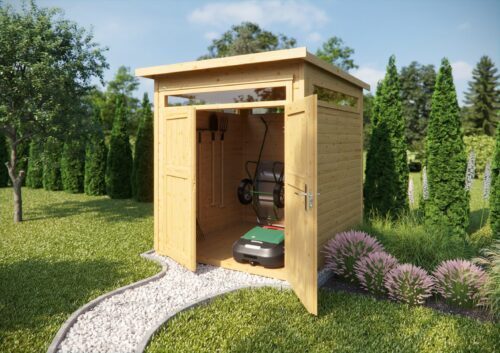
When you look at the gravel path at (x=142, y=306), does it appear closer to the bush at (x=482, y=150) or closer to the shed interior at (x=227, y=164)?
the shed interior at (x=227, y=164)

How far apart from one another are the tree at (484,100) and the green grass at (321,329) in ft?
88.5

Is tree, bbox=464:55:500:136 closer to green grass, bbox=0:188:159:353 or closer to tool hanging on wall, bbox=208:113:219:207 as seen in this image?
tool hanging on wall, bbox=208:113:219:207

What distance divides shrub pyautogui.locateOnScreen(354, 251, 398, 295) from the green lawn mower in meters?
1.09

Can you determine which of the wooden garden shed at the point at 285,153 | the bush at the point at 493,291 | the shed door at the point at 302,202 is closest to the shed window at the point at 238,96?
the wooden garden shed at the point at 285,153

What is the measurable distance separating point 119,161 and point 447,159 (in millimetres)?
9398

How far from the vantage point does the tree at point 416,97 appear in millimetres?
31516

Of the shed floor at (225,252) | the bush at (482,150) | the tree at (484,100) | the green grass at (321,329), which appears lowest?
the green grass at (321,329)

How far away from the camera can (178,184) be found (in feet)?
18.1

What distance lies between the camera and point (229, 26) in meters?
29.5

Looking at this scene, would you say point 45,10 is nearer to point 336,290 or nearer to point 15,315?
point 15,315

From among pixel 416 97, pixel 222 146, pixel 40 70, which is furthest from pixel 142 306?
pixel 416 97

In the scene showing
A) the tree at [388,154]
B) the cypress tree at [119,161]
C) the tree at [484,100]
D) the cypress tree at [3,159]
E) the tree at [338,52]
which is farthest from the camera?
the tree at [484,100]

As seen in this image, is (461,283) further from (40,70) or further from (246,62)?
(40,70)

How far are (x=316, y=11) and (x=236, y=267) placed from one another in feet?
88.0
